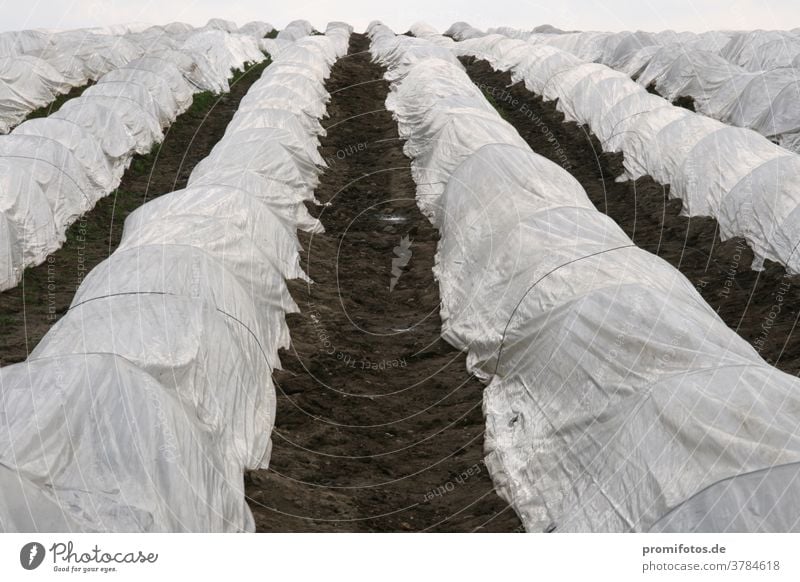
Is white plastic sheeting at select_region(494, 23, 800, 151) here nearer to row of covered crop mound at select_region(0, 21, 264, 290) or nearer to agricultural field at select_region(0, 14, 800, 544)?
agricultural field at select_region(0, 14, 800, 544)

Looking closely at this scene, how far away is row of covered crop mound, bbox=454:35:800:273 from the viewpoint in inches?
643

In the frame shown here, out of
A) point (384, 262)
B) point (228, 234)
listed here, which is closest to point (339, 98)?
point (384, 262)

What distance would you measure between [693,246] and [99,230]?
12.8 m

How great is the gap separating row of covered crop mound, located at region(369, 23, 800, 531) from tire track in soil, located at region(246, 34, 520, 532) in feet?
1.30

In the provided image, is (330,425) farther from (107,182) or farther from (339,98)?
(339,98)

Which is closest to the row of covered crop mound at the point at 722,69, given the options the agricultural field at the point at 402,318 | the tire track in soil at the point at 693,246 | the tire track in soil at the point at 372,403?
the agricultural field at the point at 402,318

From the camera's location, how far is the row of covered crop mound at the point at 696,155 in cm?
1633

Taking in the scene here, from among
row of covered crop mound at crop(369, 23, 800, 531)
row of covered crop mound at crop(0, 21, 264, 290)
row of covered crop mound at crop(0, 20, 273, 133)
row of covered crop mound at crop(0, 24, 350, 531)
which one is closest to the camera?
row of covered crop mound at crop(0, 24, 350, 531)

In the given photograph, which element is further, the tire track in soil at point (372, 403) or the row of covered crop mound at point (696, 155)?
the row of covered crop mound at point (696, 155)

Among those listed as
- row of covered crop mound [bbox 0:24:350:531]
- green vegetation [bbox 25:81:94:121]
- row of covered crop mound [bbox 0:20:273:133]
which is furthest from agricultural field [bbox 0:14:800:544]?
row of covered crop mound [bbox 0:20:273:133]

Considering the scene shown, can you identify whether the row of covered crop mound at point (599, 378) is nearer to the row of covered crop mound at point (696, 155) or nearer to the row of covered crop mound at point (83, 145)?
the row of covered crop mound at point (696, 155)

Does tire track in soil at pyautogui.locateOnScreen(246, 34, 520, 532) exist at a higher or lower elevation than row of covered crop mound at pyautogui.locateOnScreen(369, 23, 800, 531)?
lower

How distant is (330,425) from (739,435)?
5.42 metres

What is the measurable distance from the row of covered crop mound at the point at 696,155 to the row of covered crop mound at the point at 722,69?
3.53 m
